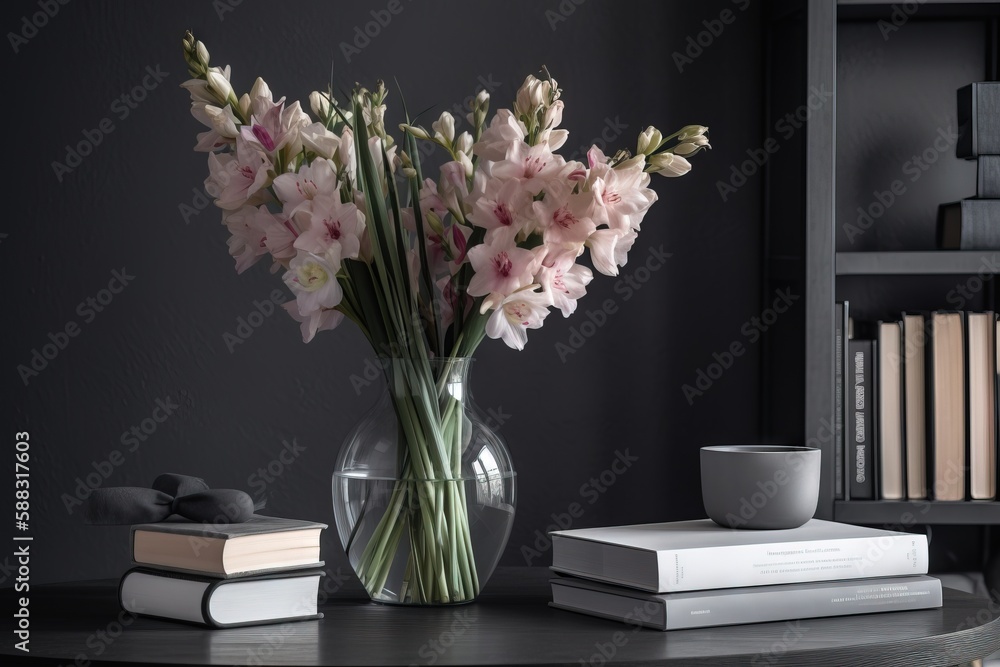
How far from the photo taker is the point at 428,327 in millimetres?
1156

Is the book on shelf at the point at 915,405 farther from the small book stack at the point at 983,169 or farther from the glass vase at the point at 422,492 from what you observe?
the glass vase at the point at 422,492

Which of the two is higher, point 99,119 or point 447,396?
point 99,119

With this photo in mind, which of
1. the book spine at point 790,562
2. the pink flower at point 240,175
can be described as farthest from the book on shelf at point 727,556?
the pink flower at point 240,175

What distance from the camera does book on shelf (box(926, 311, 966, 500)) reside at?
65.7 inches

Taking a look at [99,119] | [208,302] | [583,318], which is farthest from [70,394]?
[583,318]

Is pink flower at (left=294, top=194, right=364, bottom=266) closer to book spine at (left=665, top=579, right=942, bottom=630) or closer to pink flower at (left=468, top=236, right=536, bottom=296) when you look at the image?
pink flower at (left=468, top=236, right=536, bottom=296)

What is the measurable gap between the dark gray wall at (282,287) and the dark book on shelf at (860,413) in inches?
9.9

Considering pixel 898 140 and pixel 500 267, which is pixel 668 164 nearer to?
pixel 500 267

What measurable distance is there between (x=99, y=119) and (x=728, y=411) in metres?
1.19

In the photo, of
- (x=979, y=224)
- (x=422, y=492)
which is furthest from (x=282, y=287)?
(x=979, y=224)

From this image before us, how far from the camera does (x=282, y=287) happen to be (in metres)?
1.83

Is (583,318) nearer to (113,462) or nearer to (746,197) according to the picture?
(746,197)

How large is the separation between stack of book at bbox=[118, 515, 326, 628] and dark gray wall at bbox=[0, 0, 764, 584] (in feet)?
2.30

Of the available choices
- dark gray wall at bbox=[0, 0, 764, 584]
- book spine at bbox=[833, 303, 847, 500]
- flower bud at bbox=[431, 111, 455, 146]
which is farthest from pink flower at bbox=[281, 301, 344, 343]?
book spine at bbox=[833, 303, 847, 500]
